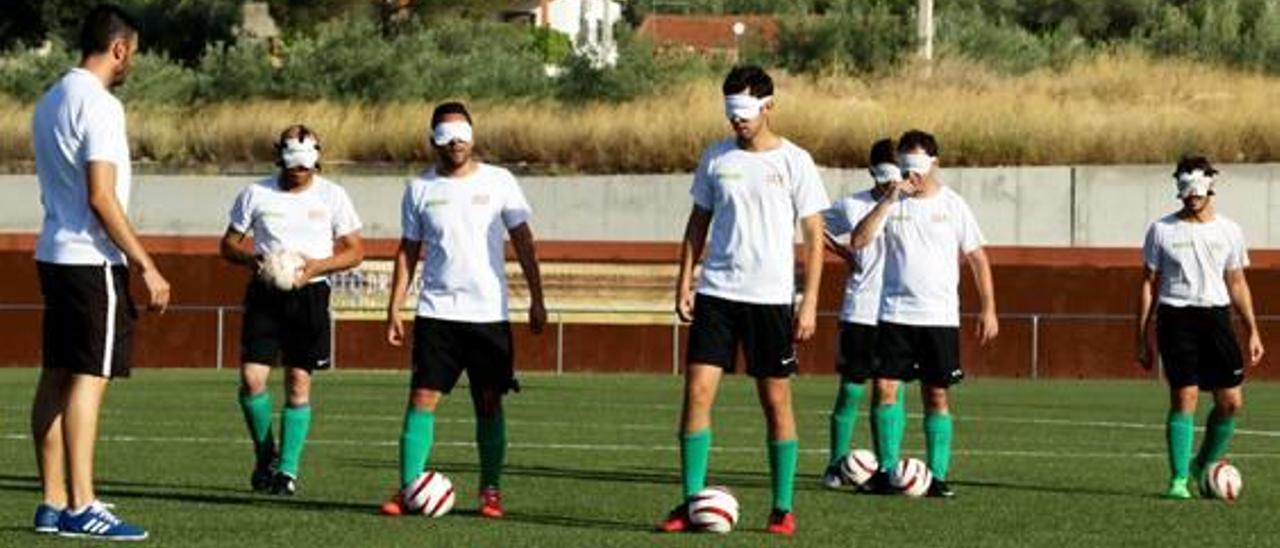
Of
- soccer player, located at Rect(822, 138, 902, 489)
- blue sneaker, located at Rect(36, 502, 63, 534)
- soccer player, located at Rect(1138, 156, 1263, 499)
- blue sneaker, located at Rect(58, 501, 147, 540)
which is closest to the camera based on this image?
blue sneaker, located at Rect(58, 501, 147, 540)

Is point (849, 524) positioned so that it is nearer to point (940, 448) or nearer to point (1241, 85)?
point (940, 448)

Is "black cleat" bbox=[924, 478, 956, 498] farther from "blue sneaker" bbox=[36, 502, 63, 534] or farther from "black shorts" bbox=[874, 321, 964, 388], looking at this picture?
"blue sneaker" bbox=[36, 502, 63, 534]

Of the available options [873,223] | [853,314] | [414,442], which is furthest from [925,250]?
[414,442]

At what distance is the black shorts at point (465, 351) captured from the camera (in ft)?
54.2

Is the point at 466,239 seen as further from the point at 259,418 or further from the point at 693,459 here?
the point at 259,418

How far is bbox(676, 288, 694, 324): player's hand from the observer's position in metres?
15.4

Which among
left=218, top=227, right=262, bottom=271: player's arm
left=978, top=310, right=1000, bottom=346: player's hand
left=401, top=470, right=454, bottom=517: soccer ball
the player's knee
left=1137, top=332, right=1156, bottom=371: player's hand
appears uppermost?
left=218, top=227, right=262, bottom=271: player's arm

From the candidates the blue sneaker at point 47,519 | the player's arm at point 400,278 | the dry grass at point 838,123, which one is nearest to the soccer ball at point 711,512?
the player's arm at point 400,278

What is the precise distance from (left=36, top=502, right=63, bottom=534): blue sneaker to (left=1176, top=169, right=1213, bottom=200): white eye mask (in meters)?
7.76

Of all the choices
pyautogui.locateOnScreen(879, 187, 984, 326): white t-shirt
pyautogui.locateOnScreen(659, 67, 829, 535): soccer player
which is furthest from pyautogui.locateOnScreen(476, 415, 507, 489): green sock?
pyautogui.locateOnScreen(879, 187, 984, 326): white t-shirt

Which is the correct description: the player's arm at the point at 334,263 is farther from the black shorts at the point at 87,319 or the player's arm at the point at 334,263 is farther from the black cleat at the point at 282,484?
the black shorts at the point at 87,319

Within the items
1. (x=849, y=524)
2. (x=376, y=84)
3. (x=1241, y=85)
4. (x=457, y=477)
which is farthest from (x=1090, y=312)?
(x=849, y=524)

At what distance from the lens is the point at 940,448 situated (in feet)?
63.1

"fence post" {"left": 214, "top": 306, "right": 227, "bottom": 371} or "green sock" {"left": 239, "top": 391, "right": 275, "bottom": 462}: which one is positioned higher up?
"green sock" {"left": 239, "top": 391, "right": 275, "bottom": 462}
